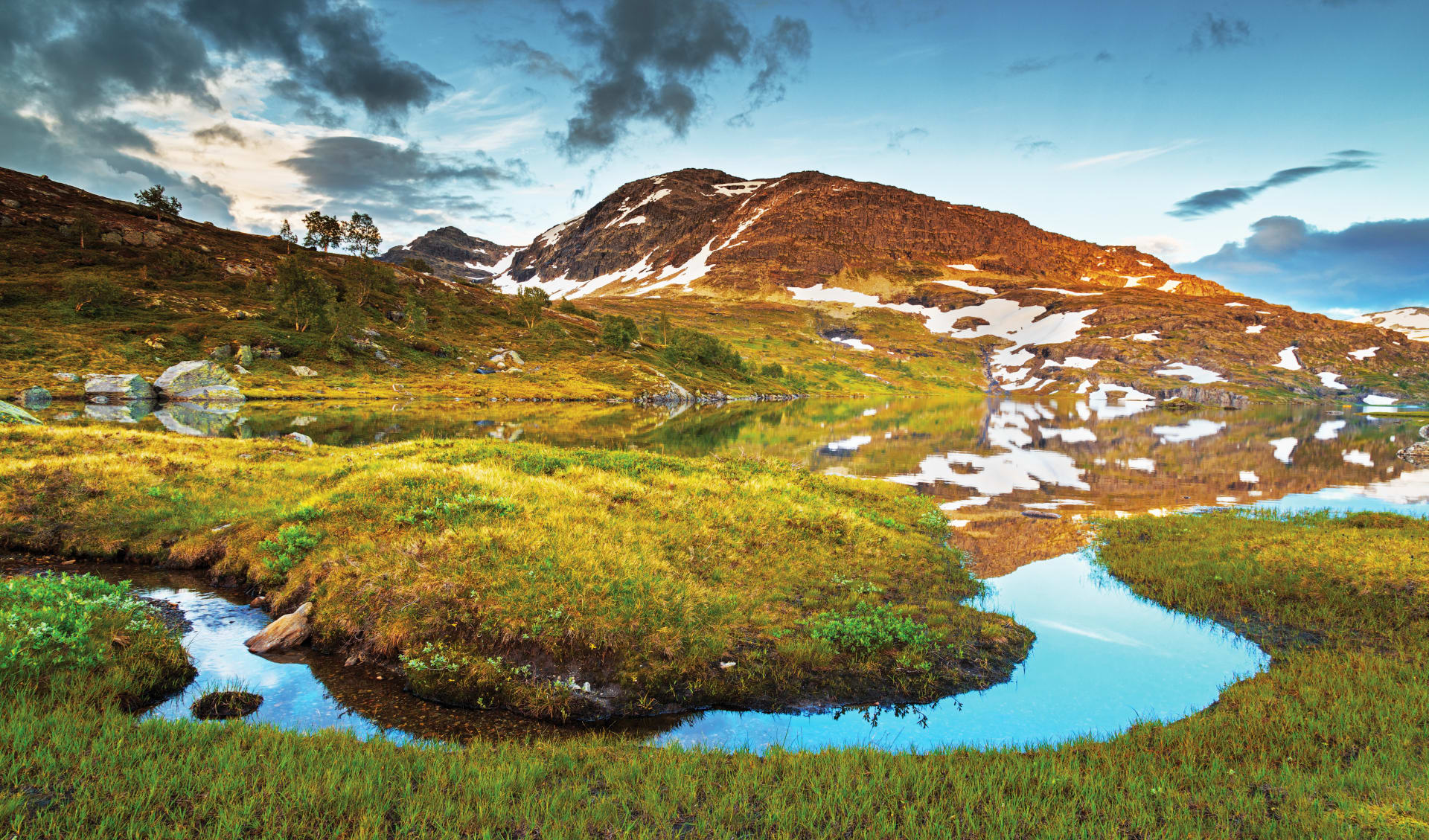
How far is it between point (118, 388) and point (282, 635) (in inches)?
3613

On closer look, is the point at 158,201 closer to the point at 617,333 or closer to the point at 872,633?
the point at 617,333

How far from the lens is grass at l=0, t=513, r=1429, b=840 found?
630cm

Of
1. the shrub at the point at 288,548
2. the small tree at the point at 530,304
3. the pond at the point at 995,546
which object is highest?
Result: the small tree at the point at 530,304

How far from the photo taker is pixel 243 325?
4235 inches

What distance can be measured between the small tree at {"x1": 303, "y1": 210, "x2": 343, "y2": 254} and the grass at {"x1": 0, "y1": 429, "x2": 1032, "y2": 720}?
151 m

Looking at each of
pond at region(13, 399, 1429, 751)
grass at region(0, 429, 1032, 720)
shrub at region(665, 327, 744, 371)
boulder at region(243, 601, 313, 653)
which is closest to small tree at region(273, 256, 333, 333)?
pond at region(13, 399, 1429, 751)

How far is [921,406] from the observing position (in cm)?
14400

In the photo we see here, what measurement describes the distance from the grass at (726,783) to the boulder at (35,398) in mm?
80433

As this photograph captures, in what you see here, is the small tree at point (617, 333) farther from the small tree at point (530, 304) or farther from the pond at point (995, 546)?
the pond at point (995, 546)

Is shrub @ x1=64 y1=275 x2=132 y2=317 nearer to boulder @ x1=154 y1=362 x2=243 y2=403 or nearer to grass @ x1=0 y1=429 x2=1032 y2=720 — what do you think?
boulder @ x1=154 y1=362 x2=243 y2=403

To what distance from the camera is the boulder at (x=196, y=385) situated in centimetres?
8131

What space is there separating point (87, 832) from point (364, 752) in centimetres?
259

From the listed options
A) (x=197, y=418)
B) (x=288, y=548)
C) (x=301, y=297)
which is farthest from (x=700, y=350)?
(x=288, y=548)

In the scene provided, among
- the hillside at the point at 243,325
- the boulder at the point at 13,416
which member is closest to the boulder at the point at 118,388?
the hillside at the point at 243,325
